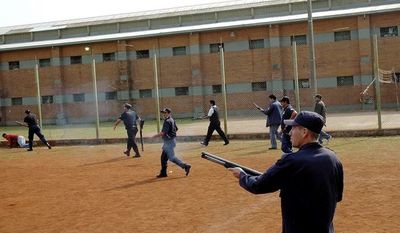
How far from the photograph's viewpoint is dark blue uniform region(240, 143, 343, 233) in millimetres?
3814

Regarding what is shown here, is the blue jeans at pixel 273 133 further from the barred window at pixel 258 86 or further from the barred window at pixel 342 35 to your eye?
the barred window at pixel 342 35

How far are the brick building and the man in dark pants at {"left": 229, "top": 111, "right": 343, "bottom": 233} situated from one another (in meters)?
29.9

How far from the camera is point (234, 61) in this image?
128ft

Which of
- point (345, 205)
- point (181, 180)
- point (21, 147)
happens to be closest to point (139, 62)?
point (21, 147)

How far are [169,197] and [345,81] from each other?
28694 millimetres

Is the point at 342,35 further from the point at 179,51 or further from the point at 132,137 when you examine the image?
the point at 132,137

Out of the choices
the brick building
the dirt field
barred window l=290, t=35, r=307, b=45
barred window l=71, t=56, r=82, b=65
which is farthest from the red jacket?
barred window l=290, t=35, r=307, b=45

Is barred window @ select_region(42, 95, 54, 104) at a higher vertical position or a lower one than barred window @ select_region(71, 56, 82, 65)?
lower

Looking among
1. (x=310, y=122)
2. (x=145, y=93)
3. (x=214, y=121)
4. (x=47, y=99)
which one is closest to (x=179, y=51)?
(x=145, y=93)

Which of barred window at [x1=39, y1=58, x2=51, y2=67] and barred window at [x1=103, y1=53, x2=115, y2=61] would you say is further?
barred window at [x1=39, y1=58, x2=51, y2=67]

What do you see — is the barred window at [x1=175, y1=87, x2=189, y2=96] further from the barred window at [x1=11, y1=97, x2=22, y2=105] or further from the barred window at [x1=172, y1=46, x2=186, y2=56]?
the barred window at [x1=11, y1=97, x2=22, y2=105]

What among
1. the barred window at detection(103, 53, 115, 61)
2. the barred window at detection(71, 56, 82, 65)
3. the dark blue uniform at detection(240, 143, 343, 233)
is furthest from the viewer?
the barred window at detection(71, 56, 82, 65)

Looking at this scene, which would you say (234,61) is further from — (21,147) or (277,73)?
(21,147)

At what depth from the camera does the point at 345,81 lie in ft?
→ 119
